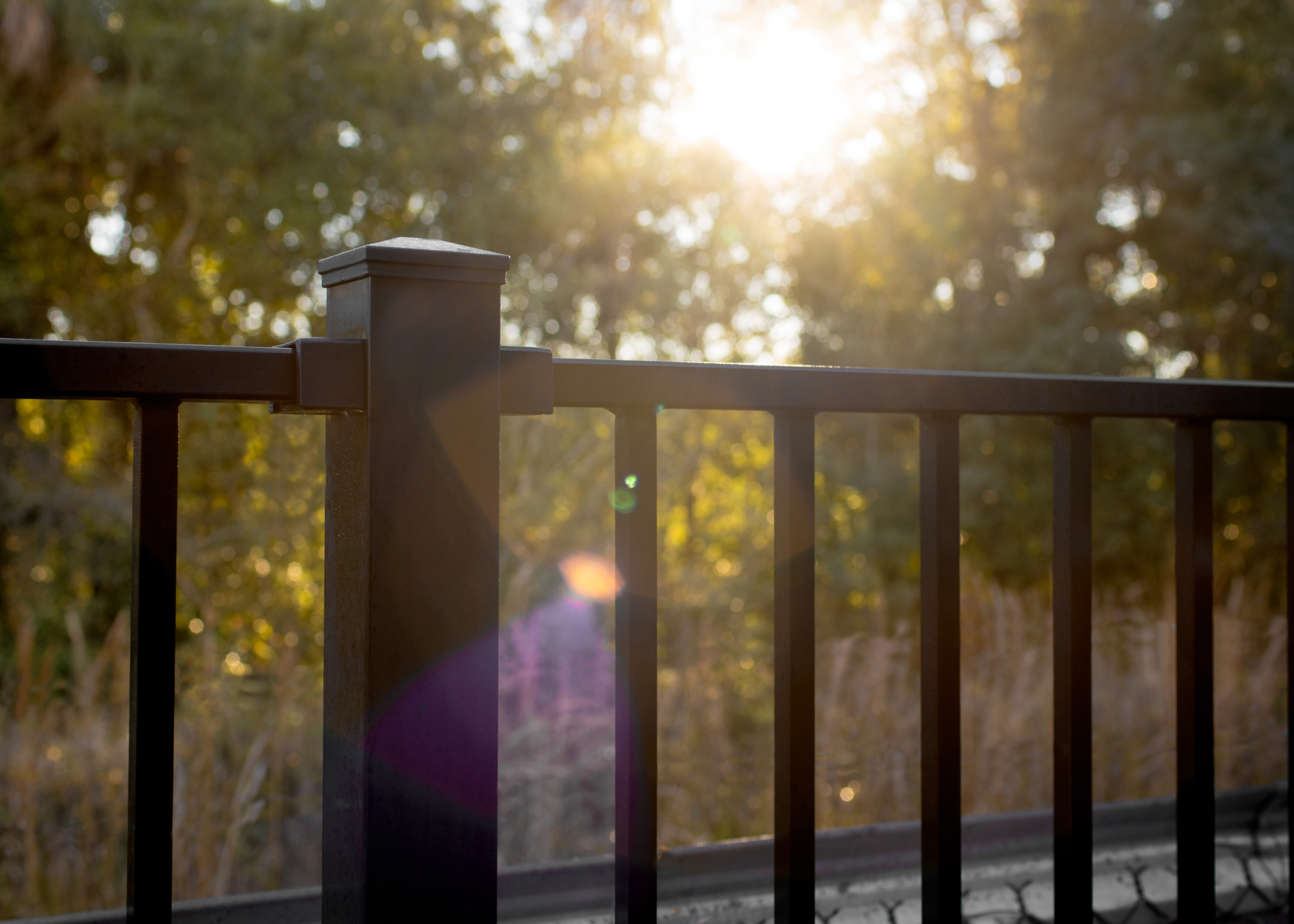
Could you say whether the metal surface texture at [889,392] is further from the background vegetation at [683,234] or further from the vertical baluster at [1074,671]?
the background vegetation at [683,234]

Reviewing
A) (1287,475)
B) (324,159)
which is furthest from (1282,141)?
(1287,475)

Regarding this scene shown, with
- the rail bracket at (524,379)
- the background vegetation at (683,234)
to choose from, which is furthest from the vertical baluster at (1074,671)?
the background vegetation at (683,234)

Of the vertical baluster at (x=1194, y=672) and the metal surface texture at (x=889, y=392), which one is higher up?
the metal surface texture at (x=889, y=392)

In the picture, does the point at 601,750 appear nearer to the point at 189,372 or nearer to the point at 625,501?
the point at 625,501

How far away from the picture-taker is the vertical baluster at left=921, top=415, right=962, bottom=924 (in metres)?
1.14

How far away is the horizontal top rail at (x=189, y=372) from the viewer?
0.79 m

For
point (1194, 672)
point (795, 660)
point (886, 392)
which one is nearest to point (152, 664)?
point (795, 660)

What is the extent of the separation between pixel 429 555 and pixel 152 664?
0.77ft

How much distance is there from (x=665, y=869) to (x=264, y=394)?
3.99 feet

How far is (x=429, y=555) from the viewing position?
90 centimetres

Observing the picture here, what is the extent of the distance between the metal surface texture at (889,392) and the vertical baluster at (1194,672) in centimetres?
7

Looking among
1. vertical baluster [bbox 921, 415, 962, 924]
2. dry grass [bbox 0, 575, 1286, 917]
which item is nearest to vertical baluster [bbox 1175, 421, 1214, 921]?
vertical baluster [bbox 921, 415, 962, 924]

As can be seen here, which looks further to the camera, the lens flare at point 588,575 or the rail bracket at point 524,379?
the lens flare at point 588,575

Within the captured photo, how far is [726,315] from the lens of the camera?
888 centimetres
